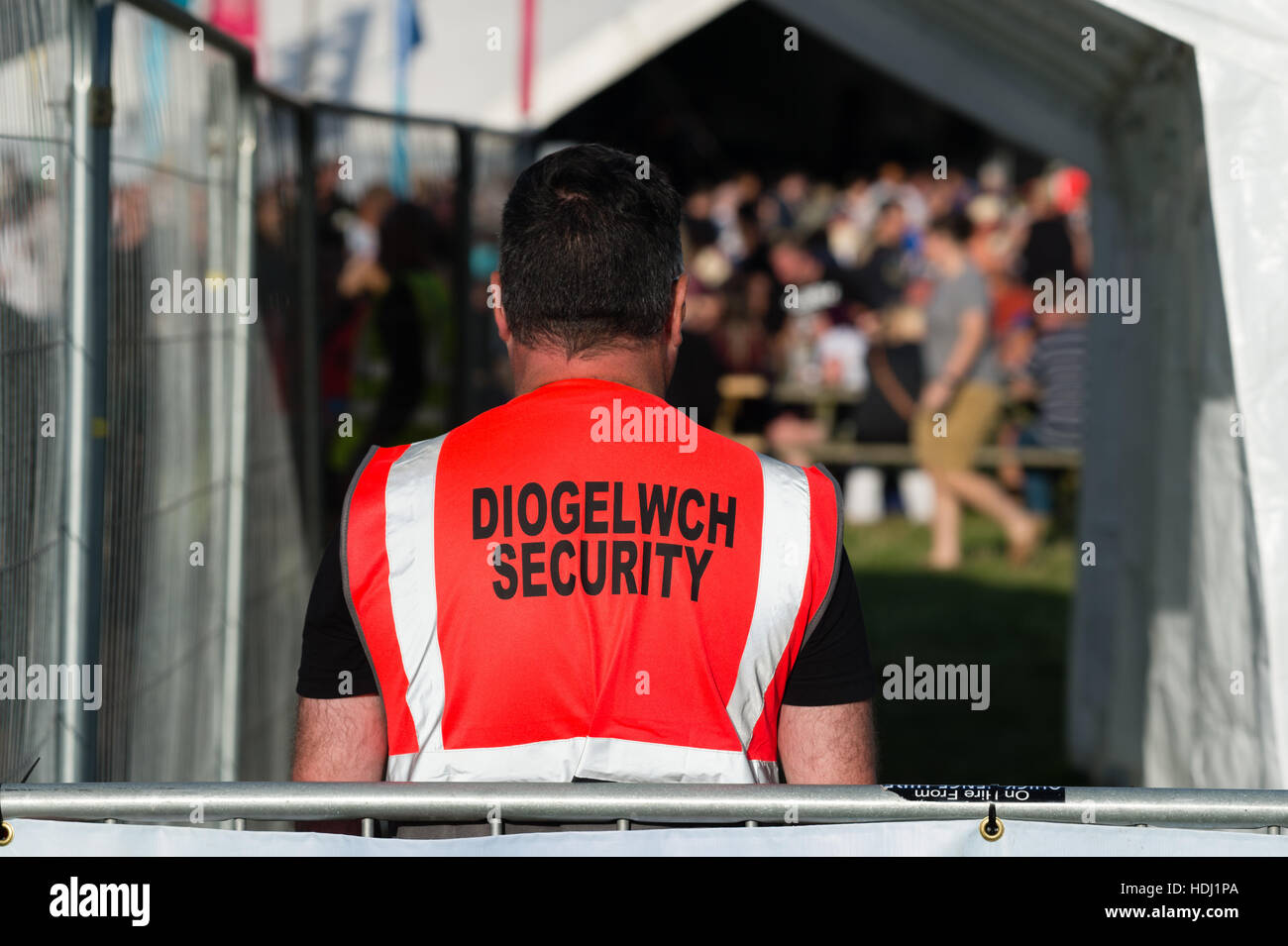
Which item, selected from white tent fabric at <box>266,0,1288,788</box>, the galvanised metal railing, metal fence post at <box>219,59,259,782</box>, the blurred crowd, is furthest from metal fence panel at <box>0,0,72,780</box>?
the blurred crowd

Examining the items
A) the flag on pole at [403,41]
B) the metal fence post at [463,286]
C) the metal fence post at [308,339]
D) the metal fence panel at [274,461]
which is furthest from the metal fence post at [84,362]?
the flag on pole at [403,41]

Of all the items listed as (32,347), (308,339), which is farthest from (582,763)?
(308,339)

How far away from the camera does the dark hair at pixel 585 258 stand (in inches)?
84.9

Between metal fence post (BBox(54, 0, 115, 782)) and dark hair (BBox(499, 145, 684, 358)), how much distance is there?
1332 millimetres

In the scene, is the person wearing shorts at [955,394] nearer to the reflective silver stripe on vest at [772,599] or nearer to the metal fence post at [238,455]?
the metal fence post at [238,455]

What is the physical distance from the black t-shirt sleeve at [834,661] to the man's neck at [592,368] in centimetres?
40

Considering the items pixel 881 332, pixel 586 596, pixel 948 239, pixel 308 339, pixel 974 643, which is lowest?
pixel 974 643

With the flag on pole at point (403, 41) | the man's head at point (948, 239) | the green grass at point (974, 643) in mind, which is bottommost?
the green grass at point (974, 643)

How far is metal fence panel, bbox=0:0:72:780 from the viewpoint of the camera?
2.70 m

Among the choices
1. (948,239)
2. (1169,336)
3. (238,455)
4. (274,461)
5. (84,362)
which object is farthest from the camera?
(948,239)

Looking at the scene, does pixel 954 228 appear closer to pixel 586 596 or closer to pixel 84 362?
pixel 84 362

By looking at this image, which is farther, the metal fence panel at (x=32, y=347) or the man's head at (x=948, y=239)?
the man's head at (x=948, y=239)

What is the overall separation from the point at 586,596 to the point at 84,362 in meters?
1.63

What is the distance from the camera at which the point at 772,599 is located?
206 cm
